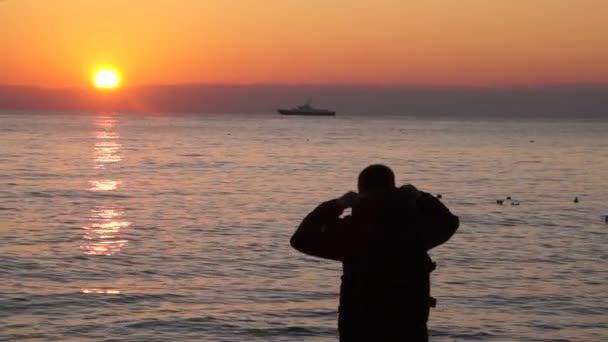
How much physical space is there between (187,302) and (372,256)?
9.77m

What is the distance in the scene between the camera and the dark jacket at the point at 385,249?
603 cm

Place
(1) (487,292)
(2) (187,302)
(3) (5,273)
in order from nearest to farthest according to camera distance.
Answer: (2) (187,302) → (1) (487,292) → (3) (5,273)

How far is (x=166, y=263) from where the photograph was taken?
769 inches

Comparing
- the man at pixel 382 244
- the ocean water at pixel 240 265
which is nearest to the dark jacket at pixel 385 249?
the man at pixel 382 244

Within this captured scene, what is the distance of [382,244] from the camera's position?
6.04m

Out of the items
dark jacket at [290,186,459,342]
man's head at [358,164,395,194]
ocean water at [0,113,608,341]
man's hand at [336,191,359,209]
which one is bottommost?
ocean water at [0,113,608,341]

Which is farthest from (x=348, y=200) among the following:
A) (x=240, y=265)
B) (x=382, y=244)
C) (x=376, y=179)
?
(x=240, y=265)

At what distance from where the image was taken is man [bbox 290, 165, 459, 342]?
6.03 m

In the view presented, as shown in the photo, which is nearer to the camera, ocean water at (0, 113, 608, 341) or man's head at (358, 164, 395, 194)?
man's head at (358, 164, 395, 194)

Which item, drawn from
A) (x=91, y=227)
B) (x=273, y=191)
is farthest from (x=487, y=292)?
(x=273, y=191)

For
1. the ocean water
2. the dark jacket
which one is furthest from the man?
the ocean water

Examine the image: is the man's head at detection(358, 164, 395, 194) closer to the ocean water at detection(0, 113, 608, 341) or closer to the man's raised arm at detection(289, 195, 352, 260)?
the man's raised arm at detection(289, 195, 352, 260)

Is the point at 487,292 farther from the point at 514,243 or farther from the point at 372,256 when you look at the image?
the point at 372,256

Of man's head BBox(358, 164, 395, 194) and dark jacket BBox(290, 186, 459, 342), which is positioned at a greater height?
man's head BBox(358, 164, 395, 194)
